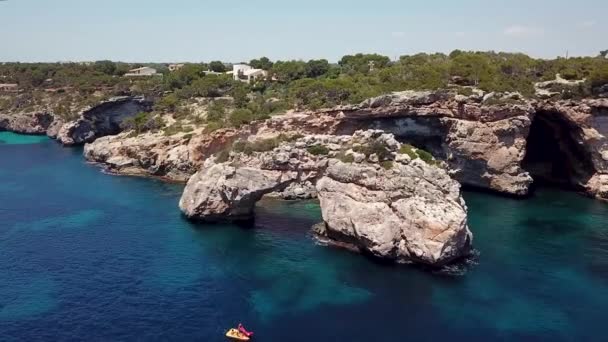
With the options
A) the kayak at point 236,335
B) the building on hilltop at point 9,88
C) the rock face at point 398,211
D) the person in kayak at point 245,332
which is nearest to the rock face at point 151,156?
the rock face at point 398,211

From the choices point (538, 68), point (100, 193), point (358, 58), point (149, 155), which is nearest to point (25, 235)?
point (100, 193)

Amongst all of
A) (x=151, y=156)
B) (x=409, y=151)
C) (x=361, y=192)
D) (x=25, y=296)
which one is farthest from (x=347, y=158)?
(x=151, y=156)

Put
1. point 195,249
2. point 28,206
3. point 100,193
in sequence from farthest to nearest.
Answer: point 100,193
point 28,206
point 195,249

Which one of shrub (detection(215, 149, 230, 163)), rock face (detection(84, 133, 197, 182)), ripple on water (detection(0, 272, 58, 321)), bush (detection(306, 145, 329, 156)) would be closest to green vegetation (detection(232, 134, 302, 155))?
shrub (detection(215, 149, 230, 163))

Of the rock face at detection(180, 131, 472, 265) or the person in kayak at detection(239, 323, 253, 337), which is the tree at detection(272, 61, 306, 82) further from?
the person in kayak at detection(239, 323, 253, 337)

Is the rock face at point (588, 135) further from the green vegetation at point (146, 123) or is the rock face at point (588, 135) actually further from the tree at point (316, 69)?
the green vegetation at point (146, 123)

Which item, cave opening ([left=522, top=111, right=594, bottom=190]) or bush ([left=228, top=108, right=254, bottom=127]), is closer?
cave opening ([left=522, top=111, right=594, bottom=190])

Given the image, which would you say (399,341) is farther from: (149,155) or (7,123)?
(7,123)
